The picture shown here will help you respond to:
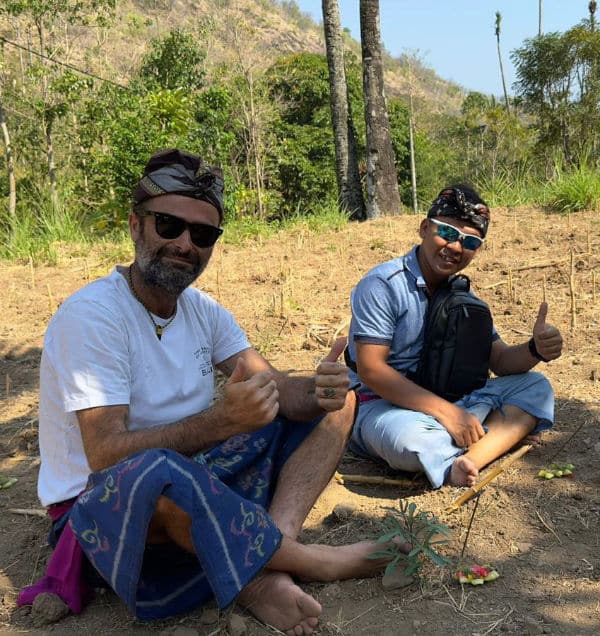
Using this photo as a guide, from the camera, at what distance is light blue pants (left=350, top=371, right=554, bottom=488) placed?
8.79 feet

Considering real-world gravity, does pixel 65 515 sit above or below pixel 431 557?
above

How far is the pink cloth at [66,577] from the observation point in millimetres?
2039

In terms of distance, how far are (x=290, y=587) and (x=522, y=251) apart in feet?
16.3

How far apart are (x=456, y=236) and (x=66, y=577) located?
76.0 inches

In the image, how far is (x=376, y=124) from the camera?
30.6ft

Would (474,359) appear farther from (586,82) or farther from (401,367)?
(586,82)

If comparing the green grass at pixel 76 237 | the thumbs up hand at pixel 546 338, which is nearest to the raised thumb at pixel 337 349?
the thumbs up hand at pixel 546 338

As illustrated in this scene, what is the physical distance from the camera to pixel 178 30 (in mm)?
17875

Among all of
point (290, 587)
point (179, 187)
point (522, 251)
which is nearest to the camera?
point (290, 587)

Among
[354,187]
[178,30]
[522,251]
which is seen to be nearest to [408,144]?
[178,30]

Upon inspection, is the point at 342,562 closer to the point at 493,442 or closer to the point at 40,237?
the point at 493,442

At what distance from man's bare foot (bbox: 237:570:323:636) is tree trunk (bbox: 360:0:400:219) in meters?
7.84

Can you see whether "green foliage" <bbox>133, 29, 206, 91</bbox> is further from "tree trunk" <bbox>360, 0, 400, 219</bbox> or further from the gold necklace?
the gold necklace

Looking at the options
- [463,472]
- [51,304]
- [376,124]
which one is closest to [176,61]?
[376,124]
